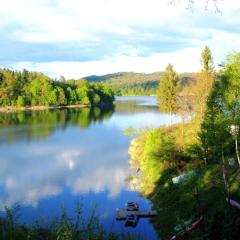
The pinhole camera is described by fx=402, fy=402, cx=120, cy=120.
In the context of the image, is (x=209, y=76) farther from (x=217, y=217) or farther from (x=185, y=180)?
(x=217, y=217)

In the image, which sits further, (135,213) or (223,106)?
(135,213)

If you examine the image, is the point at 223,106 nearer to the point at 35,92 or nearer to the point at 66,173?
the point at 66,173

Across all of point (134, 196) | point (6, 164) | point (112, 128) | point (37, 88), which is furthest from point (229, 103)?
point (37, 88)

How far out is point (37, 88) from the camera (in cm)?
14925

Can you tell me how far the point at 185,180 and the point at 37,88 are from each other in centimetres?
12426

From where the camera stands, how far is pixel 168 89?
65.8m

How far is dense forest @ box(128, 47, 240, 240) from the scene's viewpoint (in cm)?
2027

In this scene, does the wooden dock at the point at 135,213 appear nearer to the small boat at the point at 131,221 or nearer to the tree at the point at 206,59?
the small boat at the point at 131,221

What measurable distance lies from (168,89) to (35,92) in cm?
9229

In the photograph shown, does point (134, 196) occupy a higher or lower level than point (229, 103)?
lower

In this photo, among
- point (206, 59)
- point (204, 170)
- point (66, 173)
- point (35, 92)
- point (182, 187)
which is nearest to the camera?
point (182, 187)

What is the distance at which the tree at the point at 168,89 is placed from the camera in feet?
213

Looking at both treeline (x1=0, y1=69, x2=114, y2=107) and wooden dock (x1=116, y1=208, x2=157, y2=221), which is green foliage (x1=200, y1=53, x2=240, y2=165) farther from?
treeline (x1=0, y1=69, x2=114, y2=107)

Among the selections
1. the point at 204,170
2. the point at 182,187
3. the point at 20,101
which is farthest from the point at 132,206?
the point at 20,101
